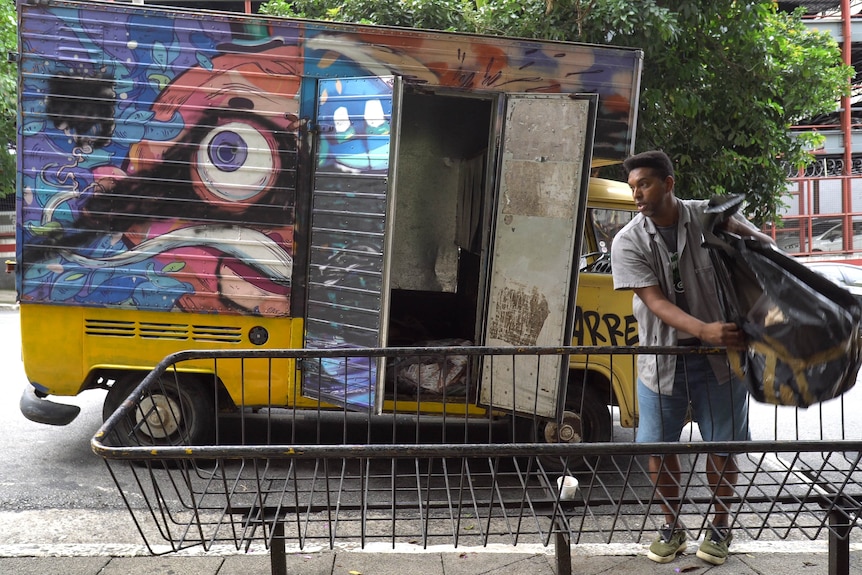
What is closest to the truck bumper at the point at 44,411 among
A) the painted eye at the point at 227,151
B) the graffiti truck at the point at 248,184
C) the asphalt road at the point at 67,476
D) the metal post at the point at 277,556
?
the graffiti truck at the point at 248,184

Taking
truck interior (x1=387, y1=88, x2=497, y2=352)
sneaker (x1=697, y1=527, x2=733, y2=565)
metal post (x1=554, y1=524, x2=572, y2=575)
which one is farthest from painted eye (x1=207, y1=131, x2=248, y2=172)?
sneaker (x1=697, y1=527, x2=733, y2=565)

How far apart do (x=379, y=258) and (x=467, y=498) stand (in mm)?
1731

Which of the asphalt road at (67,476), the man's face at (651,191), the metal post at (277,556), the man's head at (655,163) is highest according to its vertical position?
the man's head at (655,163)

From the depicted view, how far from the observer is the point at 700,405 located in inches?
146

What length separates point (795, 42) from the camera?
962cm

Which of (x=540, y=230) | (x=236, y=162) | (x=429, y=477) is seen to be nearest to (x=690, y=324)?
(x=429, y=477)

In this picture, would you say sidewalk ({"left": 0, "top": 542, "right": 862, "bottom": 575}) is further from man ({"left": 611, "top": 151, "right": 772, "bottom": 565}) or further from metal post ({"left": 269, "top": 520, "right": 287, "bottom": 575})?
metal post ({"left": 269, "top": 520, "right": 287, "bottom": 575})

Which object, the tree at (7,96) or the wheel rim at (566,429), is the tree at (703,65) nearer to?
the wheel rim at (566,429)

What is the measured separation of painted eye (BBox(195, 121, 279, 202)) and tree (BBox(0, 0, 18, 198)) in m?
10.1

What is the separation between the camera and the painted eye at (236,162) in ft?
17.6

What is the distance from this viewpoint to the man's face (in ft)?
11.7

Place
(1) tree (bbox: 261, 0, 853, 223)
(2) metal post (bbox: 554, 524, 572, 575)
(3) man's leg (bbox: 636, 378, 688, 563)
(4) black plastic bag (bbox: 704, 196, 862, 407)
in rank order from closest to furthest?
(4) black plastic bag (bbox: 704, 196, 862, 407)
(2) metal post (bbox: 554, 524, 572, 575)
(3) man's leg (bbox: 636, 378, 688, 563)
(1) tree (bbox: 261, 0, 853, 223)

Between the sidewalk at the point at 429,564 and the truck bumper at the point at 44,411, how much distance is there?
172 cm

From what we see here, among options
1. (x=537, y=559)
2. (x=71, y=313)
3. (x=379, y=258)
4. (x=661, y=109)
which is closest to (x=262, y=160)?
(x=379, y=258)
